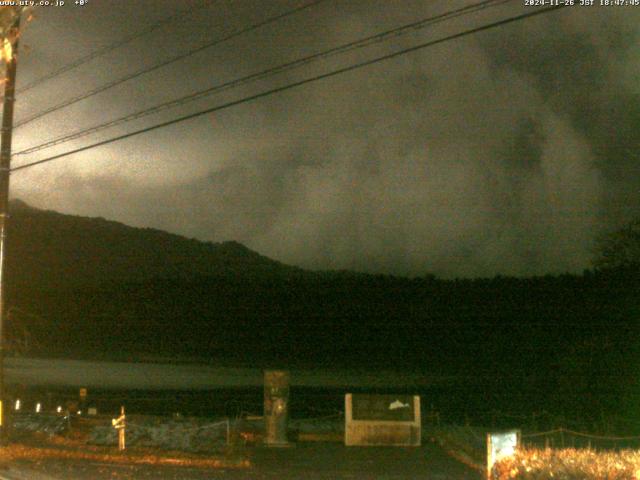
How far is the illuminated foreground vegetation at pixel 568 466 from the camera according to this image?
1139cm

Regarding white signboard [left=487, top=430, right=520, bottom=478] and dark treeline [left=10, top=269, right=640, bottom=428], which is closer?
white signboard [left=487, top=430, right=520, bottom=478]

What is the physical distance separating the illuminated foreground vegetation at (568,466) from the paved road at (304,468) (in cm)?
617

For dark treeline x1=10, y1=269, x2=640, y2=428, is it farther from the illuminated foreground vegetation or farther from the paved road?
the illuminated foreground vegetation

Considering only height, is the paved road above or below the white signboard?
below

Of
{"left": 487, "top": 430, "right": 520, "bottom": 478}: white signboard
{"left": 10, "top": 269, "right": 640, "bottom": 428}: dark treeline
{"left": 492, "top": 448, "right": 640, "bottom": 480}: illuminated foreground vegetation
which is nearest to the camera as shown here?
{"left": 492, "top": 448, "right": 640, "bottom": 480}: illuminated foreground vegetation

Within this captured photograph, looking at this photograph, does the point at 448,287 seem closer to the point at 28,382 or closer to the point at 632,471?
the point at 28,382

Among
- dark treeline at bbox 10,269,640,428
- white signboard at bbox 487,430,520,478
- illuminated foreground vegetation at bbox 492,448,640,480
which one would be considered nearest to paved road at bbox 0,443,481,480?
white signboard at bbox 487,430,520,478

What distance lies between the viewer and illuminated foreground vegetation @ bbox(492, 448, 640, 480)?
11.4 m

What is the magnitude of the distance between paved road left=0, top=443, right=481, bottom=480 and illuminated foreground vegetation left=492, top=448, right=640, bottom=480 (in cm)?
617

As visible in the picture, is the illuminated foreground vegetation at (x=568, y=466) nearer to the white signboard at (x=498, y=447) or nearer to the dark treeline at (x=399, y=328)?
the white signboard at (x=498, y=447)

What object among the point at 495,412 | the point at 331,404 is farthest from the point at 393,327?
the point at 495,412

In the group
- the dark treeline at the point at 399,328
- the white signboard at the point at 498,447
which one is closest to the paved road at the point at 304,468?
the white signboard at the point at 498,447

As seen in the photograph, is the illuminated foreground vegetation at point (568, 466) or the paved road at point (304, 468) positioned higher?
the illuminated foreground vegetation at point (568, 466)

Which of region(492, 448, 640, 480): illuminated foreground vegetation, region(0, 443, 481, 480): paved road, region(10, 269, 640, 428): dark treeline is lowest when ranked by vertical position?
region(0, 443, 481, 480): paved road
